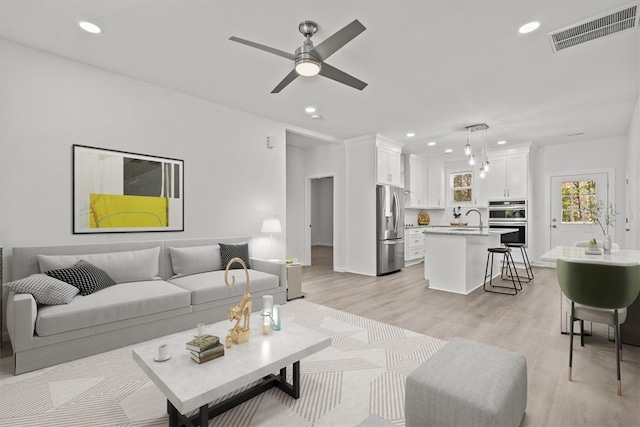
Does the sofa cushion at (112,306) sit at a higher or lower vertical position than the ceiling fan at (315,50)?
lower

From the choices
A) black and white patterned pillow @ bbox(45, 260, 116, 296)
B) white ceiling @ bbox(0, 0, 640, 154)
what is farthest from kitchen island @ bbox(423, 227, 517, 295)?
black and white patterned pillow @ bbox(45, 260, 116, 296)

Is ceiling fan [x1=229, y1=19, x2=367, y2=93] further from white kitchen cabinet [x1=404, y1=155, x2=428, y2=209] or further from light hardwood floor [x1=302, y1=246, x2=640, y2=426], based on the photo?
white kitchen cabinet [x1=404, y1=155, x2=428, y2=209]

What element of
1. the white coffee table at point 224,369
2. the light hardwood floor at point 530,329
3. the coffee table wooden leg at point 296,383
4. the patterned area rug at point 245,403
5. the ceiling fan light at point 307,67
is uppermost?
the ceiling fan light at point 307,67

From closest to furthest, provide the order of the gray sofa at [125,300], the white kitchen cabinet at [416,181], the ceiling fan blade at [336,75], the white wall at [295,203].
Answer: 1. the gray sofa at [125,300]
2. the ceiling fan blade at [336,75]
3. the white wall at [295,203]
4. the white kitchen cabinet at [416,181]

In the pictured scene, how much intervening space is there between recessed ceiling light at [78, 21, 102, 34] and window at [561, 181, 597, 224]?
8.50 meters

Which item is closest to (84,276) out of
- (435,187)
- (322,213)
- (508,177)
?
(435,187)

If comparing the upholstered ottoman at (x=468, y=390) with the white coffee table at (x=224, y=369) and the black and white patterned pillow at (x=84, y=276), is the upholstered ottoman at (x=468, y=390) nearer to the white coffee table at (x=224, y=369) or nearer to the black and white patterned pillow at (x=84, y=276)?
the white coffee table at (x=224, y=369)

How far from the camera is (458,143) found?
6621mm

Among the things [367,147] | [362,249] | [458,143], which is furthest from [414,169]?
[362,249]

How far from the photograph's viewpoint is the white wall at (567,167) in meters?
6.14

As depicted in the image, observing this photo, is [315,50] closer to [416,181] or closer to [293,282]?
[293,282]

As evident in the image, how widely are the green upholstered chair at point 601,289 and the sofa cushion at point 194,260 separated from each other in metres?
3.57

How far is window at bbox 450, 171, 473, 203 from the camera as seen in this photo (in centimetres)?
781

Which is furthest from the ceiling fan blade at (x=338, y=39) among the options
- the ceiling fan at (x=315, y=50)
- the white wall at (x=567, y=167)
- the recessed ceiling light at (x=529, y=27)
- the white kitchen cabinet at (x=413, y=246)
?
the white wall at (x=567, y=167)
